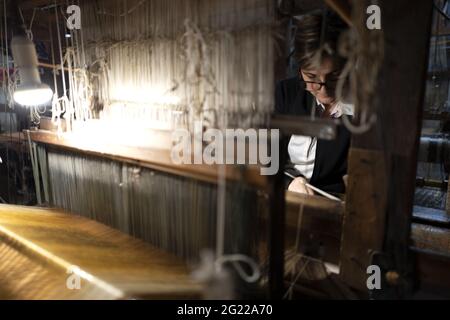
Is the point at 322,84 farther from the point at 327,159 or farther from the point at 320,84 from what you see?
the point at 327,159

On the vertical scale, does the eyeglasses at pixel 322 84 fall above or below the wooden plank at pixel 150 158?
above

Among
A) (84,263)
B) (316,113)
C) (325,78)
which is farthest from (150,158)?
(316,113)

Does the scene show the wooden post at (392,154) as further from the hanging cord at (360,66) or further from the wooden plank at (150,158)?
the wooden plank at (150,158)

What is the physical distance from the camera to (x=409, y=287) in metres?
1.45

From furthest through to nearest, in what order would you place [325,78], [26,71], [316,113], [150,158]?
[316,113], [325,78], [26,71], [150,158]

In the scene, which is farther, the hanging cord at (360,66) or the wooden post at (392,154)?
the wooden post at (392,154)

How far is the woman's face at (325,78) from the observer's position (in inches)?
88.7

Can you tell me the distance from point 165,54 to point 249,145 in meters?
0.67

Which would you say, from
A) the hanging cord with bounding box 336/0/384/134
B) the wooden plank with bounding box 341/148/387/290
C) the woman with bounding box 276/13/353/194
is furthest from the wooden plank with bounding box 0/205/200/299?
the woman with bounding box 276/13/353/194

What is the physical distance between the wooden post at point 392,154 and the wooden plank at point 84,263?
0.77 m

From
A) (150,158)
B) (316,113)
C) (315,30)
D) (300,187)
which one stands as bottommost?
(300,187)

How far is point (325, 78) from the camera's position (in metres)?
2.40

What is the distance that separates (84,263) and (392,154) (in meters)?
1.43

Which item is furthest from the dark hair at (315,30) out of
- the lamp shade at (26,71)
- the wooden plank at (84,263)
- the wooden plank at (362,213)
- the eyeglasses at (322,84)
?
the lamp shade at (26,71)
